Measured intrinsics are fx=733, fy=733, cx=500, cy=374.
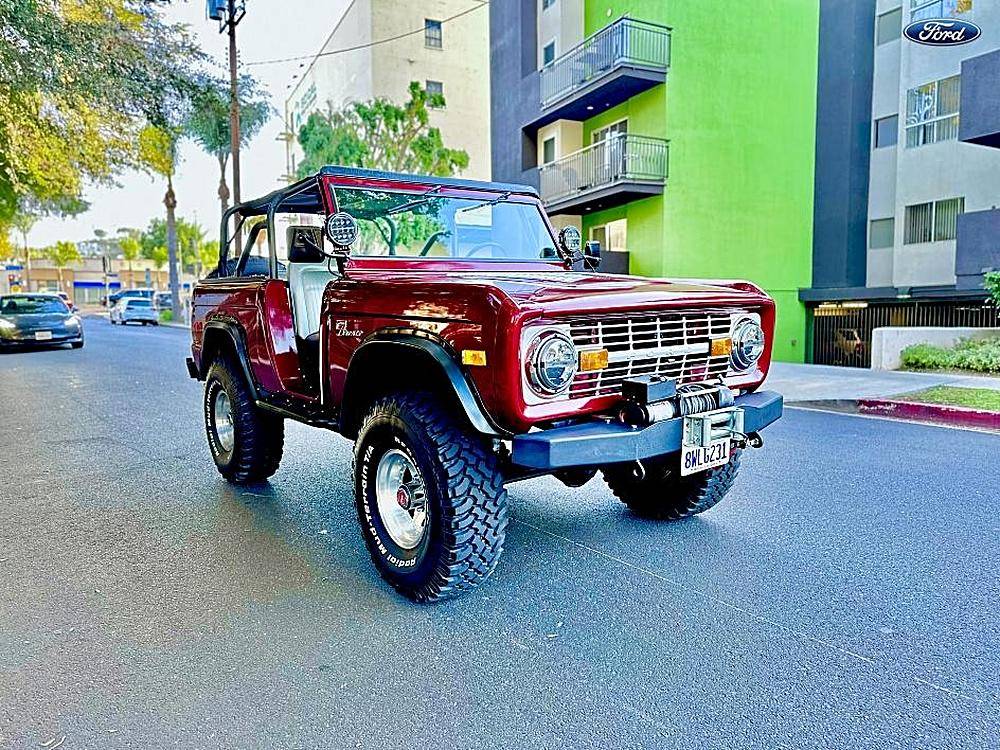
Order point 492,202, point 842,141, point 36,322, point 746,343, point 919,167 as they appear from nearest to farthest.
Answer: point 746,343 → point 492,202 → point 919,167 → point 36,322 → point 842,141

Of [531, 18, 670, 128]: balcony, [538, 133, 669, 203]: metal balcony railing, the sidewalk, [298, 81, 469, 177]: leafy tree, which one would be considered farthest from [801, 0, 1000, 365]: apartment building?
[298, 81, 469, 177]: leafy tree

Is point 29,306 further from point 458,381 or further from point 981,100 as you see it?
point 981,100

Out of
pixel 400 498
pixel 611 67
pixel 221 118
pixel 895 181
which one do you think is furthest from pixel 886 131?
pixel 400 498

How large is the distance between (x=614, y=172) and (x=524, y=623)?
16.8m

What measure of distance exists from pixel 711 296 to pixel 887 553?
1.78m

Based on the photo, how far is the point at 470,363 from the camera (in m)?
3.04

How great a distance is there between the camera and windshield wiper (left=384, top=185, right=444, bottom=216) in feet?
15.3

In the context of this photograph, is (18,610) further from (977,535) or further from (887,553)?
(977,535)

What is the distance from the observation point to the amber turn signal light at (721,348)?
3.68 metres

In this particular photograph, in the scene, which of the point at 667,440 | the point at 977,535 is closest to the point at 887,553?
the point at 977,535

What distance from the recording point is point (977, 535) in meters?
4.28

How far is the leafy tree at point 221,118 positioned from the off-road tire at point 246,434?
1236 centimetres

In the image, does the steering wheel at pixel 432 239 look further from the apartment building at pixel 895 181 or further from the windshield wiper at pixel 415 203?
the apartment building at pixel 895 181

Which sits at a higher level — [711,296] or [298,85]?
[298,85]
